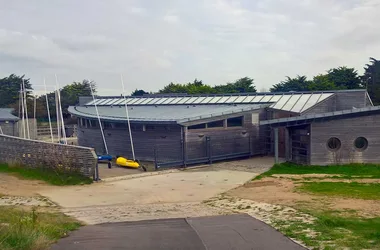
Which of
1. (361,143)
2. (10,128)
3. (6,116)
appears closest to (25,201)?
(361,143)

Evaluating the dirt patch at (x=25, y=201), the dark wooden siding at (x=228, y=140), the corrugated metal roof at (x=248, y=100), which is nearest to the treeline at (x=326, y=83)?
the corrugated metal roof at (x=248, y=100)

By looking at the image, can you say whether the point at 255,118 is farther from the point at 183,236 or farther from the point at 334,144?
the point at 183,236

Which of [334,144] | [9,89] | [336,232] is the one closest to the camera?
[336,232]

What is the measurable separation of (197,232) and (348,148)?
14995mm

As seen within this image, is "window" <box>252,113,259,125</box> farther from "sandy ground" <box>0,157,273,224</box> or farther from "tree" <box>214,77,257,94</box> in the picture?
"tree" <box>214,77,257,94</box>

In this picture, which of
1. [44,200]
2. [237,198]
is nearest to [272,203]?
[237,198]

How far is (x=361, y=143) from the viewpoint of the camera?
22.3 metres

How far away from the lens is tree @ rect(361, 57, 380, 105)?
2041 inches

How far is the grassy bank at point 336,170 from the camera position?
20016 mm

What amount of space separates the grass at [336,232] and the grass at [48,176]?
38.0ft

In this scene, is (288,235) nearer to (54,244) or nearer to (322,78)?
(54,244)

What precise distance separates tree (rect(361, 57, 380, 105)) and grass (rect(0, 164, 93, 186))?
40.4 meters

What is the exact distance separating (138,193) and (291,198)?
5.96m

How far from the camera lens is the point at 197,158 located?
2500cm
